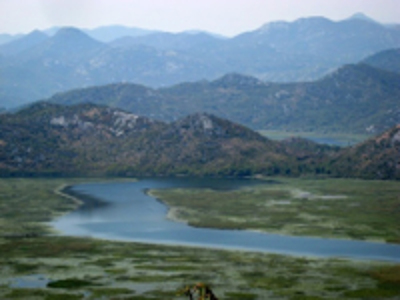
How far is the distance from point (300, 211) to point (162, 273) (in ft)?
202

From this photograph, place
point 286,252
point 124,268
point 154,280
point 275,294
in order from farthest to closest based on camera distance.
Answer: point 286,252, point 124,268, point 154,280, point 275,294

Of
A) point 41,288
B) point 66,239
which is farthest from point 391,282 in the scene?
point 66,239

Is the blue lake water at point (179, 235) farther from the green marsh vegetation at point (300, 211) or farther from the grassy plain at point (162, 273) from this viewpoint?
the grassy plain at point (162, 273)

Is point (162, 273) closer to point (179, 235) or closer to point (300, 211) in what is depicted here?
point (179, 235)

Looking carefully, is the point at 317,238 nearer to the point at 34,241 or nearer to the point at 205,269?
the point at 205,269

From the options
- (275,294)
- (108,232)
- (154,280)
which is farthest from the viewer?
(108,232)

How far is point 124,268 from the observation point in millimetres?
111562

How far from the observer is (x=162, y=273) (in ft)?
355

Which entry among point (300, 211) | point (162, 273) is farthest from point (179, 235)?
point (300, 211)

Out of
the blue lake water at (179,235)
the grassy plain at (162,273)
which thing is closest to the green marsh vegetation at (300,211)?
the blue lake water at (179,235)

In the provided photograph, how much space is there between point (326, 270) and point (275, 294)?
14640mm

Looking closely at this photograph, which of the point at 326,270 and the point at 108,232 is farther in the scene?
the point at 108,232

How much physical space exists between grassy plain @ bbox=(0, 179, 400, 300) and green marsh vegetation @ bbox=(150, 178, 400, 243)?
959 inches

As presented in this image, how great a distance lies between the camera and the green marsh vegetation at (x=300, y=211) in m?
143
